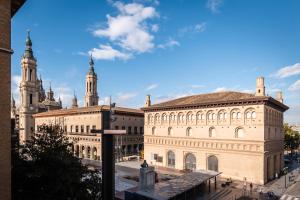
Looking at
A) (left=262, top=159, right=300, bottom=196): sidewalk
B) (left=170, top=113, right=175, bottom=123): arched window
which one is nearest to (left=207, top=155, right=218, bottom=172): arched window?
(left=262, top=159, right=300, bottom=196): sidewalk

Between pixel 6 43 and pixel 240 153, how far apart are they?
33670mm

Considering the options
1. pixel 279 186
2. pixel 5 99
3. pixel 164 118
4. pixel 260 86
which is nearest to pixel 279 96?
pixel 260 86

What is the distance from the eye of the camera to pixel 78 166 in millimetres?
14508

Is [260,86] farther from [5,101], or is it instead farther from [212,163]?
[5,101]

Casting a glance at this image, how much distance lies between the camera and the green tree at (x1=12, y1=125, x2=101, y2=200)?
1260cm

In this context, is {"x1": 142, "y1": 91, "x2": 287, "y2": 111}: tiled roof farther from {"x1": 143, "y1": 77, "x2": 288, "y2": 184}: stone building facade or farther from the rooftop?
the rooftop

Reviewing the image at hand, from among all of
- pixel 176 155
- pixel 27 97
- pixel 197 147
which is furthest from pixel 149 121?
pixel 27 97

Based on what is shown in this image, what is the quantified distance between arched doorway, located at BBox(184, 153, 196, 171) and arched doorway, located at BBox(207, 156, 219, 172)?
2.91 meters

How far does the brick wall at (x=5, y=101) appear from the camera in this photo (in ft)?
29.6

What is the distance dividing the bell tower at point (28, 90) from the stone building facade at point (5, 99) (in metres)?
74.0

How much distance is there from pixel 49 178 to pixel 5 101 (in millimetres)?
5662

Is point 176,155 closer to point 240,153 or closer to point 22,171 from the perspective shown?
point 240,153

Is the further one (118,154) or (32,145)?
(118,154)

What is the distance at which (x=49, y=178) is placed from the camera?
13000 mm
